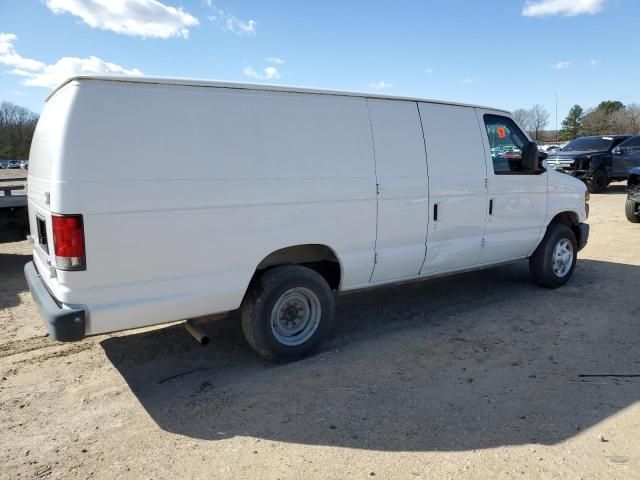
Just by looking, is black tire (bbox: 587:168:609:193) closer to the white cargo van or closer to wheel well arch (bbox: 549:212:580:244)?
wheel well arch (bbox: 549:212:580:244)

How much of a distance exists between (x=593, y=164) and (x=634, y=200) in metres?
7.14

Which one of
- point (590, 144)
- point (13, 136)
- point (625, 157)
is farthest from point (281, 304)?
point (13, 136)

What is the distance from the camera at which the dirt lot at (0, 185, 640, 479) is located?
307cm

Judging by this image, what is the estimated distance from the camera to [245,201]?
397 cm

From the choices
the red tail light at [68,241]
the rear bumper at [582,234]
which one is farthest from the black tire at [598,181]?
the red tail light at [68,241]

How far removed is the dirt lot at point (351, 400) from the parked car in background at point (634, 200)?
6.91m

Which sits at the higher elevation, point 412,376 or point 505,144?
point 505,144

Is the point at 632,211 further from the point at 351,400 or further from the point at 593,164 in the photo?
the point at 351,400

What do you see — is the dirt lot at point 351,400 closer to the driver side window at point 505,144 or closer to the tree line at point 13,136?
the driver side window at point 505,144

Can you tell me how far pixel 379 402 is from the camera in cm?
376

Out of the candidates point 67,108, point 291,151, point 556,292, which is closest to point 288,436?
point 291,151

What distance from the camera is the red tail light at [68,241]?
3.34 metres

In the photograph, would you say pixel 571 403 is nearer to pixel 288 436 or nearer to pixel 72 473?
pixel 288 436

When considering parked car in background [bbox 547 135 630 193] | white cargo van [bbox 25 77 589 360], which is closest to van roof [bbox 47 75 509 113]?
white cargo van [bbox 25 77 589 360]
